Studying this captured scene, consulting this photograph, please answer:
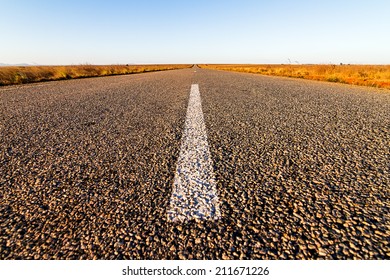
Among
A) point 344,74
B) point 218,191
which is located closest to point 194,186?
point 218,191

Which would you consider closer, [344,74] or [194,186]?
[194,186]

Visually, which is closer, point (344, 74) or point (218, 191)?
point (218, 191)

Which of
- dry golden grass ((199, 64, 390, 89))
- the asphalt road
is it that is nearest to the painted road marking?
the asphalt road

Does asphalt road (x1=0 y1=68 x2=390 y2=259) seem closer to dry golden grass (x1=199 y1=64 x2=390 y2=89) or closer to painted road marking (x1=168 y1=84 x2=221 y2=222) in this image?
painted road marking (x1=168 y1=84 x2=221 y2=222)

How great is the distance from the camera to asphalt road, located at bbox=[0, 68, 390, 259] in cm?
98

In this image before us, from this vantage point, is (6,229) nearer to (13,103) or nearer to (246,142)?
(246,142)

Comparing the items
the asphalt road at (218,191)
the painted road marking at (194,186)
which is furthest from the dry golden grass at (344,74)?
the painted road marking at (194,186)

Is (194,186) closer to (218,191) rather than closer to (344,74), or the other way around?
(218,191)

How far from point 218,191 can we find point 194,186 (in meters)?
A: 0.16

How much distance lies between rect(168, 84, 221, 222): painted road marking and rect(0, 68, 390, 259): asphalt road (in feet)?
0.18

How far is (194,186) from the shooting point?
145 centimetres

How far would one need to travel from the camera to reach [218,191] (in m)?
1.38

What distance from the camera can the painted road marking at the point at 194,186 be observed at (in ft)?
3.90

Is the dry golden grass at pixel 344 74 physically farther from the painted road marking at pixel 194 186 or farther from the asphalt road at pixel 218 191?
the painted road marking at pixel 194 186
